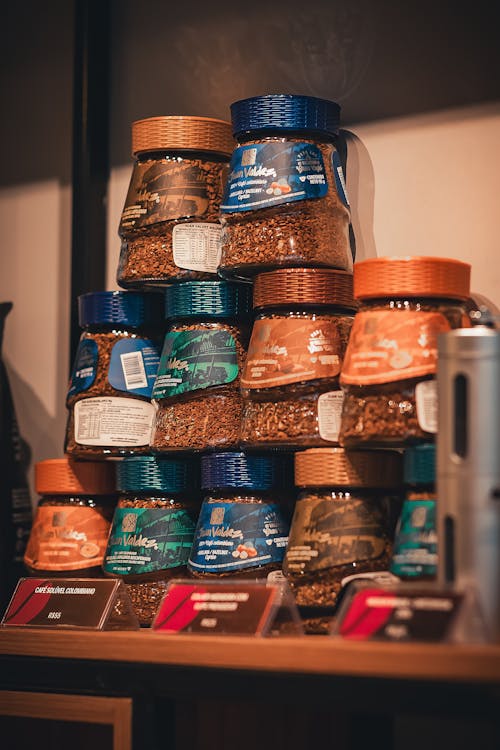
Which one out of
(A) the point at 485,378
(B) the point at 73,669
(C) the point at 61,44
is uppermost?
(C) the point at 61,44

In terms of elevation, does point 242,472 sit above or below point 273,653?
above

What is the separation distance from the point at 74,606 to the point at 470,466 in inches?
22.3

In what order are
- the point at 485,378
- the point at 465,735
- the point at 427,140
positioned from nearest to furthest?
the point at 485,378
the point at 465,735
the point at 427,140

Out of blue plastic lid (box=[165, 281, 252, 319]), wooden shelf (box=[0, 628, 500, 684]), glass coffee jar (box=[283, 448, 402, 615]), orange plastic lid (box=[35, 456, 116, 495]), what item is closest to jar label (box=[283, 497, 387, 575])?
glass coffee jar (box=[283, 448, 402, 615])

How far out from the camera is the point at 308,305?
1.53 metres

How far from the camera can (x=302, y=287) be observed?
1.52m

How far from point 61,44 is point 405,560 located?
51.7 inches

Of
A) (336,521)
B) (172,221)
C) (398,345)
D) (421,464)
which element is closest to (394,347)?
(398,345)

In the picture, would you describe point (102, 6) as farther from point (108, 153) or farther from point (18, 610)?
point (18, 610)

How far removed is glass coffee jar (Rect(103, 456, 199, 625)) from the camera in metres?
1.62

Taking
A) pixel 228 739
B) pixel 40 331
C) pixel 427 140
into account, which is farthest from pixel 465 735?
pixel 40 331

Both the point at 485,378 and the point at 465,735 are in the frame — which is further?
the point at 465,735

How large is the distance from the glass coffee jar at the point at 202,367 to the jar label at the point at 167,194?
103 millimetres

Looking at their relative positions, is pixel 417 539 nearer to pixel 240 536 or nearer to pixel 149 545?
pixel 240 536
